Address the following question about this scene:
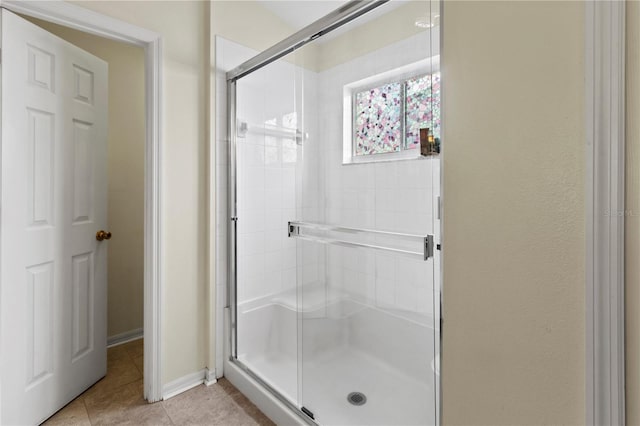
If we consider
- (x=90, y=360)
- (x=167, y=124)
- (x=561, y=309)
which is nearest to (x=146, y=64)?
(x=167, y=124)

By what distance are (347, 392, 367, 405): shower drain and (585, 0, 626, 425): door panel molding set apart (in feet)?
A: 3.63

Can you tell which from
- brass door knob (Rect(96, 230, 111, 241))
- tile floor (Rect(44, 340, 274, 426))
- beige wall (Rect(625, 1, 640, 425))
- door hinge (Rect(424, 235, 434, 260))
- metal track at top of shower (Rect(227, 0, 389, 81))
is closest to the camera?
beige wall (Rect(625, 1, 640, 425))

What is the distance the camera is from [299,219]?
66.6 inches

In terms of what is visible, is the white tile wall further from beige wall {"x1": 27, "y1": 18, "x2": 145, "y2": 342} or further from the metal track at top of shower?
beige wall {"x1": 27, "y1": 18, "x2": 145, "y2": 342}

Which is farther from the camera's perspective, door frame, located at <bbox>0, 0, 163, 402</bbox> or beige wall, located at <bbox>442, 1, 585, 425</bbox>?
door frame, located at <bbox>0, 0, 163, 402</bbox>

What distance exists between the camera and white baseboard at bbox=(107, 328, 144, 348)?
2.45 m

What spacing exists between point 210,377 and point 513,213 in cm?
196

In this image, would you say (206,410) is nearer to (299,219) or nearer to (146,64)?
(299,219)

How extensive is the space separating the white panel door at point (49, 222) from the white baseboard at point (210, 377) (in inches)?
25.6

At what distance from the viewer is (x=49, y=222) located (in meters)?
1.63

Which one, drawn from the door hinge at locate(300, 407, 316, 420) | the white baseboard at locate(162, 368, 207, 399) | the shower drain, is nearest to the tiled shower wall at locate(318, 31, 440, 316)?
the shower drain

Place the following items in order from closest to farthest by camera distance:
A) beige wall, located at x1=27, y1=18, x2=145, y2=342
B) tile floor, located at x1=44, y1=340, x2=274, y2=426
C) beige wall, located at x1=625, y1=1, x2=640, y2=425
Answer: beige wall, located at x1=625, y1=1, x2=640, y2=425
tile floor, located at x1=44, y1=340, x2=274, y2=426
beige wall, located at x1=27, y1=18, x2=145, y2=342

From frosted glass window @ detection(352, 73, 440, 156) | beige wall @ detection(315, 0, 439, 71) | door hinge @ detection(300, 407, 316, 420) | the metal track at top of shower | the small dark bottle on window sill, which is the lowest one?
door hinge @ detection(300, 407, 316, 420)

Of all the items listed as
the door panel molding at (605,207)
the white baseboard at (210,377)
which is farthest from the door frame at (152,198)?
the door panel molding at (605,207)
